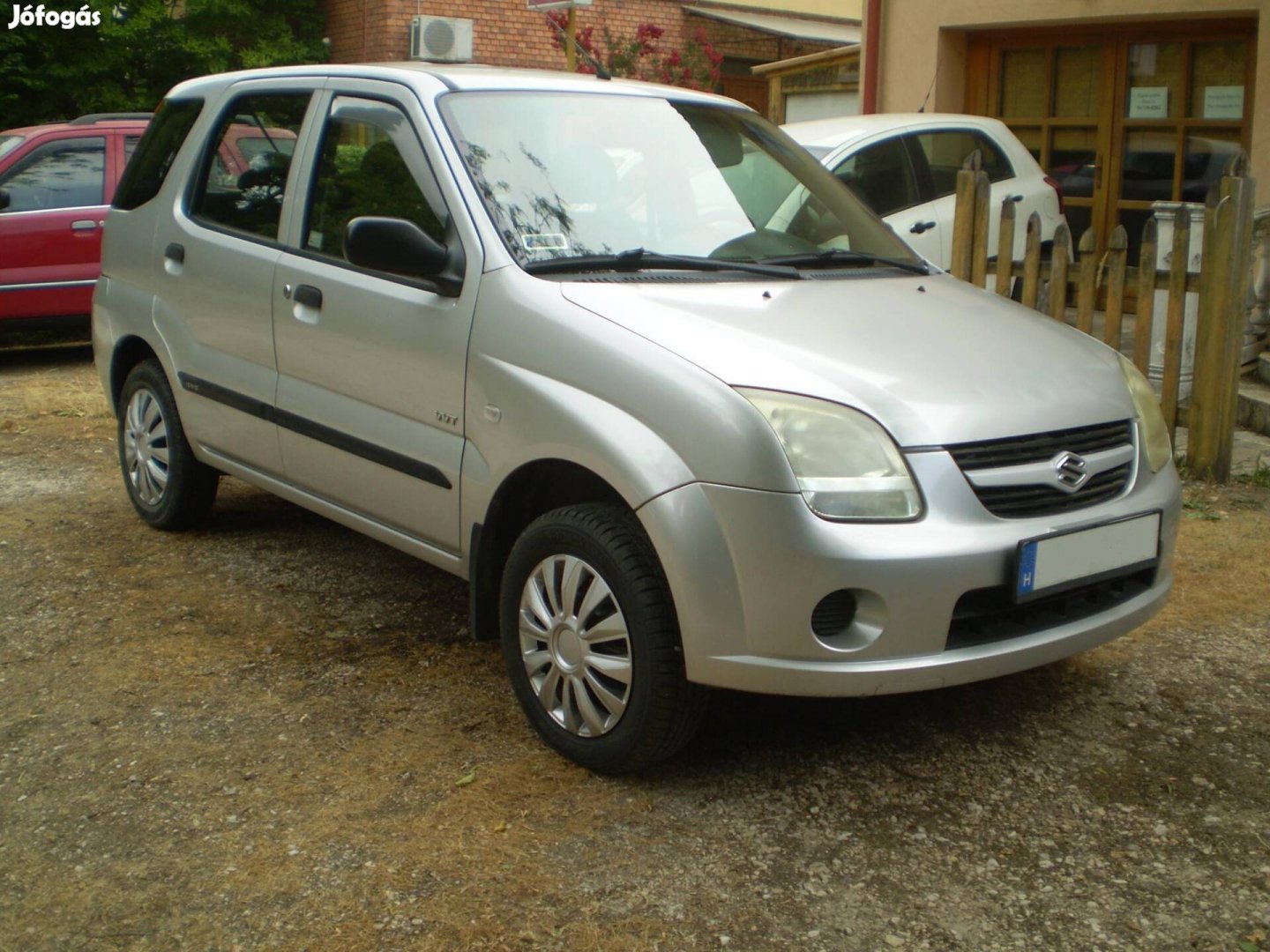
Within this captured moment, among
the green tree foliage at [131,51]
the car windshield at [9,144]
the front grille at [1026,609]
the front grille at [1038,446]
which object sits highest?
the green tree foliage at [131,51]

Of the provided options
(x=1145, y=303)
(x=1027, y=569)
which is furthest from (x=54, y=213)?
(x=1027, y=569)

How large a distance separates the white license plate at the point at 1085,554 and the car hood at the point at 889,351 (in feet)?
0.88

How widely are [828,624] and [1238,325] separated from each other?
4.23 meters

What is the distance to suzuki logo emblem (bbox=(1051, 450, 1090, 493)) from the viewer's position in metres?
3.46

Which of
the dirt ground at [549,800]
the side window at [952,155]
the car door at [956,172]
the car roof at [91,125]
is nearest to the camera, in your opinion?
the dirt ground at [549,800]

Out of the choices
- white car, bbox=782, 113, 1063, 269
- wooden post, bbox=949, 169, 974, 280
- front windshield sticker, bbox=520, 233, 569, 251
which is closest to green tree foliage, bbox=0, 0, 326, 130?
white car, bbox=782, 113, 1063, 269

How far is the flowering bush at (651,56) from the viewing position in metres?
22.2

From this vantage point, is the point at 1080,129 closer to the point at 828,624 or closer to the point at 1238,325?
the point at 1238,325

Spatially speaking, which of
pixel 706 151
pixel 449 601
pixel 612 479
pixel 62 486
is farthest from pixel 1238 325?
pixel 62 486

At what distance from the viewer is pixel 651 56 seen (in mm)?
22875

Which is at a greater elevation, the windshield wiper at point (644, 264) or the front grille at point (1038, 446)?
the windshield wiper at point (644, 264)

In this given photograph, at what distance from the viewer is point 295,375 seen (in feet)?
15.1

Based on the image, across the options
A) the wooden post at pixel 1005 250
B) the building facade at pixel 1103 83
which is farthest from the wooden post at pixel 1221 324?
the building facade at pixel 1103 83

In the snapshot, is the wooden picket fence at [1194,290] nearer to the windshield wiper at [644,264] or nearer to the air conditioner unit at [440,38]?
the windshield wiper at [644,264]
